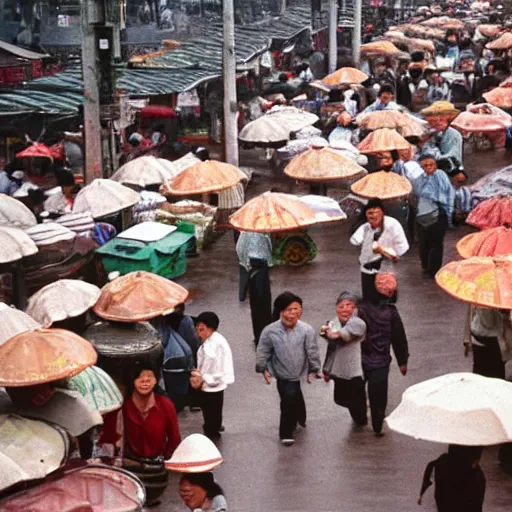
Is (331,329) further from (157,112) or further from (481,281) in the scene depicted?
(157,112)

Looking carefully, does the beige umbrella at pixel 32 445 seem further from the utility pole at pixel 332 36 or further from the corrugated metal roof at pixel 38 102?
the utility pole at pixel 332 36

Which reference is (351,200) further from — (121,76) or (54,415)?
(54,415)

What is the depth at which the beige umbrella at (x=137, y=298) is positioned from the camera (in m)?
10.8

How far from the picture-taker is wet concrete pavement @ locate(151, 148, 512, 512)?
9.34 meters

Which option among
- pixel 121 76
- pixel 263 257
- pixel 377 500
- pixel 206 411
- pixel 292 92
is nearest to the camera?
pixel 377 500

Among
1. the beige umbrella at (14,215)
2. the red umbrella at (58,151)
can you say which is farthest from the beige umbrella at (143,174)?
the beige umbrella at (14,215)

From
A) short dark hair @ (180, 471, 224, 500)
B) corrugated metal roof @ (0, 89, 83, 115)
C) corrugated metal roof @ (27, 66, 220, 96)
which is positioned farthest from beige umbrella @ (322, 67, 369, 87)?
short dark hair @ (180, 471, 224, 500)

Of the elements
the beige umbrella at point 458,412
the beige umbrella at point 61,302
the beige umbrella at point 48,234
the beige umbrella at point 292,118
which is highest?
the beige umbrella at point 458,412

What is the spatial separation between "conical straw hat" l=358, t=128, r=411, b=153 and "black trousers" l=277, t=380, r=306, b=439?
8.30 m

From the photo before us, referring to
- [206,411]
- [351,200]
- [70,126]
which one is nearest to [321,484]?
[206,411]

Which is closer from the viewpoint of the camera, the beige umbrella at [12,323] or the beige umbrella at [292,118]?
the beige umbrella at [12,323]

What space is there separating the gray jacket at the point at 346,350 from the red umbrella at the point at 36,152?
10.3 meters

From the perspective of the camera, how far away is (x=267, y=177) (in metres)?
23.4

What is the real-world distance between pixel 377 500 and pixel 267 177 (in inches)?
573
